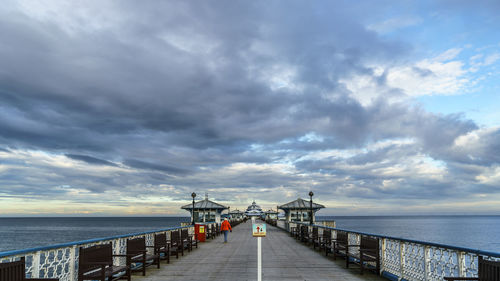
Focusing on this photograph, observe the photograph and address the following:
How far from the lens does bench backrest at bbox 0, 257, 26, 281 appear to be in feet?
15.8

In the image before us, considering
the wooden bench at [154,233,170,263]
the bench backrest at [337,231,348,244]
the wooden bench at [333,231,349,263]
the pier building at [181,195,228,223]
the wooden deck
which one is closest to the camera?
the wooden deck

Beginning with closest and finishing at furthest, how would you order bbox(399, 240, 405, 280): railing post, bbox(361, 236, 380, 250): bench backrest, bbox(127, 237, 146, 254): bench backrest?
1. bbox(399, 240, 405, 280): railing post
2. bbox(361, 236, 380, 250): bench backrest
3. bbox(127, 237, 146, 254): bench backrest

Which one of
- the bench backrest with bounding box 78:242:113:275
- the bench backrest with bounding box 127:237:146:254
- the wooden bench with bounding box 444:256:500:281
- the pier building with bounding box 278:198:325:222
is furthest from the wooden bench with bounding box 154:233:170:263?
the pier building with bounding box 278:198:325:222

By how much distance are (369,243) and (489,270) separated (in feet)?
17.4

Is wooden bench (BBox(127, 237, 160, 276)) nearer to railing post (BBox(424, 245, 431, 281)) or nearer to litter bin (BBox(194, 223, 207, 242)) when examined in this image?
railing post (BBox(424, 245, 431, 281))

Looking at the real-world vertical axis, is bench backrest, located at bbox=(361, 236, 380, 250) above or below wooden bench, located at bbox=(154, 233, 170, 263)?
above

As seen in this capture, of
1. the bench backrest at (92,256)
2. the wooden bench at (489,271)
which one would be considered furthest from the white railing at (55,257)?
the wooden bench at (489,271)

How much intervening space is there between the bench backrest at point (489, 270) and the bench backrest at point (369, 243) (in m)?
4.54

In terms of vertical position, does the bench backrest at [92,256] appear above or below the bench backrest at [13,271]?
below

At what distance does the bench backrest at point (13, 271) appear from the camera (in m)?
4.82

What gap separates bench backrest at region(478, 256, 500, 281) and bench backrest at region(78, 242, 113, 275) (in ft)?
21.4

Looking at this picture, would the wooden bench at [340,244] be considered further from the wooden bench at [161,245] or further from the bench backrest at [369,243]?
the wooden bench at [161,245]

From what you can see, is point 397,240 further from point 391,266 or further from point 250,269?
point 250,269

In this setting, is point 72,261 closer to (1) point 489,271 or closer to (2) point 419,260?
(1) point 489,271
